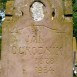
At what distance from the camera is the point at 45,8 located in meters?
7.28

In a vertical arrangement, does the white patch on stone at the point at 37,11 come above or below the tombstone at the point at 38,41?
above

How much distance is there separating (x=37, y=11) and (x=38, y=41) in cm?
52

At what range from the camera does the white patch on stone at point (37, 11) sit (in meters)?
7.25

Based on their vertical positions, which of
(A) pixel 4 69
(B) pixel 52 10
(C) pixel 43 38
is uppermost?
(B) pixel 52 10

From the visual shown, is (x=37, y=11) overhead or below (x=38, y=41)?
overhead

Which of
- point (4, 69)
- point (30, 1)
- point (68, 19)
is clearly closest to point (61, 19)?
point (68, 19)

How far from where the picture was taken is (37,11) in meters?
7.27

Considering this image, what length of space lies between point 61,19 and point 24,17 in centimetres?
64

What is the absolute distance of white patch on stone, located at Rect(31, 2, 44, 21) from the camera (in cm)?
725

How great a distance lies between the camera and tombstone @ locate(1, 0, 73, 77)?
7238mm

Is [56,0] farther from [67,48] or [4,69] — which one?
[4,69]

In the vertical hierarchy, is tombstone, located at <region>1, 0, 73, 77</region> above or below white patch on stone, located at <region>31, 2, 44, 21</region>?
below

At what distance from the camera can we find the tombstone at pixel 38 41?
23.7 ft

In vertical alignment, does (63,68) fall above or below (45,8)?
below
